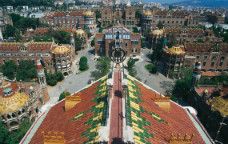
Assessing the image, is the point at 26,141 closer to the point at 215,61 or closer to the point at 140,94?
the point at 140,94

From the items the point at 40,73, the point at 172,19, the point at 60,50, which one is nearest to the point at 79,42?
the point at 60,50

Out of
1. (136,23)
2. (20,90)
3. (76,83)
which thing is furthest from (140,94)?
(136,23)

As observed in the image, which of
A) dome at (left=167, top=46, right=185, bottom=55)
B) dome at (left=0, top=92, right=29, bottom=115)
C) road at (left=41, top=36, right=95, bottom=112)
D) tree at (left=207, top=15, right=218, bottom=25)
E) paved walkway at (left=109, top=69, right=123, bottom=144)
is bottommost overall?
road at (left=41, top=36, right=95, bottom=112)

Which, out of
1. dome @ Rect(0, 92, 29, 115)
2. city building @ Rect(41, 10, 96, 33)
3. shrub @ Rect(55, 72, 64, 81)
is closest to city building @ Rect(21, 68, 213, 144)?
dome @ Rect(0, 92, 29, 115)

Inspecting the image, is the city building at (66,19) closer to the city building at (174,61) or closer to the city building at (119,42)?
the city building at (119,42)

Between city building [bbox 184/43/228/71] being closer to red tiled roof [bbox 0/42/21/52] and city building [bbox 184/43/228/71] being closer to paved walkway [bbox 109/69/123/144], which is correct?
paved walkway [bbox 109/69/123/144]

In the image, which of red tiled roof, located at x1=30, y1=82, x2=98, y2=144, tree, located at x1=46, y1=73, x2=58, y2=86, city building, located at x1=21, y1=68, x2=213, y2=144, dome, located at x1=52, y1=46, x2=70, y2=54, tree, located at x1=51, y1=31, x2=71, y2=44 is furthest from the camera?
tree, located at x1=51, y1=31, x2=71, y2=44

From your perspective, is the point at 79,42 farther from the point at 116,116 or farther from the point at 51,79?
the point at 116,116
